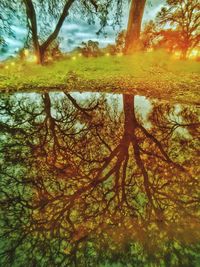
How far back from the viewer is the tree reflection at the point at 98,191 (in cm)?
312

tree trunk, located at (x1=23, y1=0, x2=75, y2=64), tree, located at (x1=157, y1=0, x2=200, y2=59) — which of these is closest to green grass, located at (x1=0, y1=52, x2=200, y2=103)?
tree trunk, located at (x1=23, y1=0, x2=75, y2=64)

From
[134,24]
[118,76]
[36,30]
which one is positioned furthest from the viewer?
[134,24]

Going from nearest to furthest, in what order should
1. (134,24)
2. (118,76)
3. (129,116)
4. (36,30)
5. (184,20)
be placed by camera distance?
(129,116) < (118,76) < (36,30) < (134,24) < (184,20)

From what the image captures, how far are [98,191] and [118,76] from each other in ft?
28.9

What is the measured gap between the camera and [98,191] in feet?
13.7

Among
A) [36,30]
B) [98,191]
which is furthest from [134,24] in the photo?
[98,191]

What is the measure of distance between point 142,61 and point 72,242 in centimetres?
1335

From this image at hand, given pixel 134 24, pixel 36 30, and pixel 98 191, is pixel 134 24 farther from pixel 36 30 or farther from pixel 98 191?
pixel 98 191

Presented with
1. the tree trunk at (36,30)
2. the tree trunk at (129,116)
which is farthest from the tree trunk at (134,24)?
the tree trunk at (129,116)

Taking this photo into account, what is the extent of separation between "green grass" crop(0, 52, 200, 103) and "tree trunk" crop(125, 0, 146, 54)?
999 mm

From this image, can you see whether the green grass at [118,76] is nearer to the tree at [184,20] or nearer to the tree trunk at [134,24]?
the tree trunk at [134,24]

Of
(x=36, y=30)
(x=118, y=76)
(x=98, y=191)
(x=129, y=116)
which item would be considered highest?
(x=36, y=30)

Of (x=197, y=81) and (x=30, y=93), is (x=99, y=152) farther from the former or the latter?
(x=197, y=81)

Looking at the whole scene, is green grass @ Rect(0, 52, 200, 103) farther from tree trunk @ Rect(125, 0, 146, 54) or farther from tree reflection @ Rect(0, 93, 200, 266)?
tree reflection @ Rect(0, 93, 200, 266)
